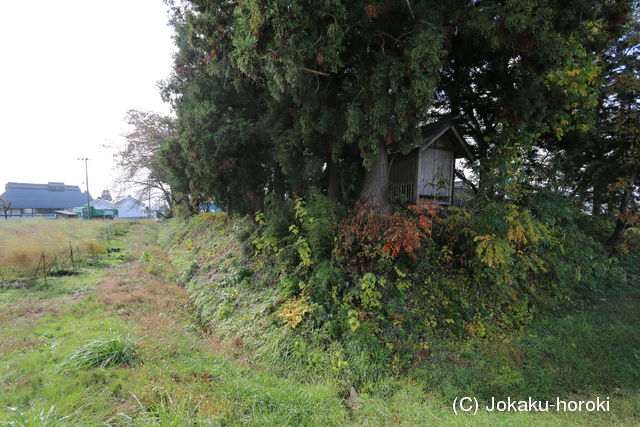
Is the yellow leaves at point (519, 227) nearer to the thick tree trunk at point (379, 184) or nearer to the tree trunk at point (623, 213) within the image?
the thick tree trunk at point (379, 184)

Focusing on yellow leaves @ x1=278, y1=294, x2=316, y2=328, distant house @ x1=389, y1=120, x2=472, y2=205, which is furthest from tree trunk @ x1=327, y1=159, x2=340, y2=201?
yellow leaves @ x1=278, y1=294, x2=316, y2=328

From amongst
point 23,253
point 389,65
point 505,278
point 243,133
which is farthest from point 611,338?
point 23,253

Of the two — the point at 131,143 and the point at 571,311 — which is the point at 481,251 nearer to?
the point at 571,311

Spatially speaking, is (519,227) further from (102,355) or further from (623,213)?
(102,355)

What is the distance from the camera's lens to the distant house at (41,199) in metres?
40.7

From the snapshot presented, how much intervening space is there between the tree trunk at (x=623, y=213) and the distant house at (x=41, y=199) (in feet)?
177

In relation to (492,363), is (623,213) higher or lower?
higher

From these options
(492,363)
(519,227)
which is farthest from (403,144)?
(492,363)

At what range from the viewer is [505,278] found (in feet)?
17.4

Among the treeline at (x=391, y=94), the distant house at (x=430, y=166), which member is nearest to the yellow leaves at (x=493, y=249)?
the treeline at (x=391, y=94)

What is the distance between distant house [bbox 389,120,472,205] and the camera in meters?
7.89

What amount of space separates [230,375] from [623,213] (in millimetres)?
11042

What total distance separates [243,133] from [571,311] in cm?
862

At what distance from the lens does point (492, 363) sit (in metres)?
4.09
